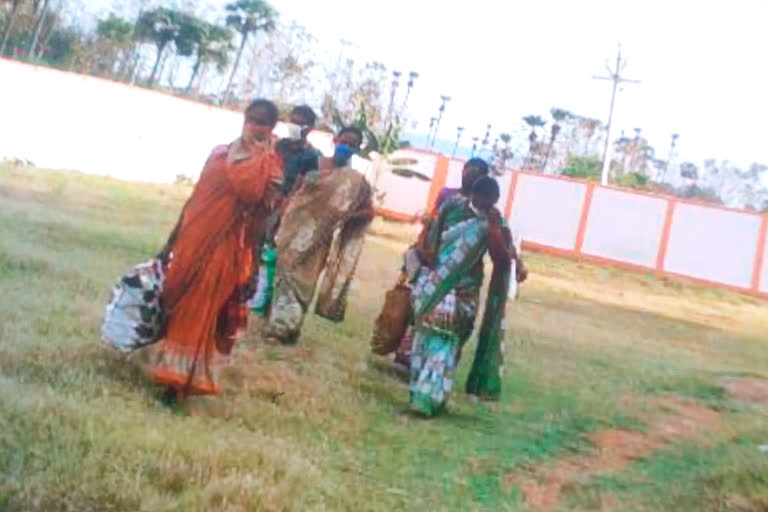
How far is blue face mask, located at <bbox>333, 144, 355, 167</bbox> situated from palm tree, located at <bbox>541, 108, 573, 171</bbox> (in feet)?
117

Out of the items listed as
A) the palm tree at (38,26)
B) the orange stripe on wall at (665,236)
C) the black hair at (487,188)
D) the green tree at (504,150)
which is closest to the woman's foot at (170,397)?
the black hair at (487,188)

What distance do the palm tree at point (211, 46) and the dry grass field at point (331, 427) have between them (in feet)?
70.2

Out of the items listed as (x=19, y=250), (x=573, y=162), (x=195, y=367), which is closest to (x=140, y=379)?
(x=195, y=367)

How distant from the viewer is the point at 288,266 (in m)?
7.65

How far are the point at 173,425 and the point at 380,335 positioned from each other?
3204 mm

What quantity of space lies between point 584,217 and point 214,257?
24.0m

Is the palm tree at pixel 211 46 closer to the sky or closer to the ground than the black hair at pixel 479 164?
closer to the sky

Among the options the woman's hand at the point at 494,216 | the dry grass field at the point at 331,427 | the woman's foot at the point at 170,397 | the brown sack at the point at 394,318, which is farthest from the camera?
the brown sack at the point at 394,318

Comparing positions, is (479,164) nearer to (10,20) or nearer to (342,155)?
(342,155)

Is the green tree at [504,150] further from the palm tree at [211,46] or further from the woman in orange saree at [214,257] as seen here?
Result: the woman in orange saree at [214,257]

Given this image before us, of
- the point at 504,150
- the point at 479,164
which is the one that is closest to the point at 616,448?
the point at 479,164

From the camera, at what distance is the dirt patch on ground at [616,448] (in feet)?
18.3

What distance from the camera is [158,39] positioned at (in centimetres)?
3166

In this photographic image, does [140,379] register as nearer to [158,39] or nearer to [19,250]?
[19,250]
